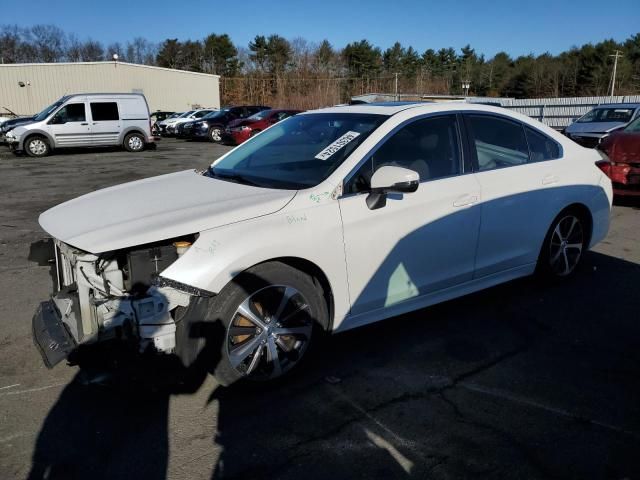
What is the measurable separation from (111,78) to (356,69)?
157 feet

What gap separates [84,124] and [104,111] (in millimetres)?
845

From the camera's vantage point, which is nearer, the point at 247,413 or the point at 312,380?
the point at 247,413

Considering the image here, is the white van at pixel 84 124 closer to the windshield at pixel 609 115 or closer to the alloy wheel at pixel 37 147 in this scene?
the alloy wheel at pixel 37 147

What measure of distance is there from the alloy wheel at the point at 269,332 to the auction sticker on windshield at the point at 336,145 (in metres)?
1.00

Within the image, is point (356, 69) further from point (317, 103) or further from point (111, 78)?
point (111, 78)

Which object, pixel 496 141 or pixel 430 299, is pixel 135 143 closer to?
pixel 496 141

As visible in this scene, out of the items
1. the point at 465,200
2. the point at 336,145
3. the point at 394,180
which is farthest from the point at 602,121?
the point at 394,180

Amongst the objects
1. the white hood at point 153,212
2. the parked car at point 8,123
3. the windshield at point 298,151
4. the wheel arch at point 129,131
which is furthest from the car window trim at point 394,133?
the parked car at point 8,123

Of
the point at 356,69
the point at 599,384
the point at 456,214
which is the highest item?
the point at 356,69

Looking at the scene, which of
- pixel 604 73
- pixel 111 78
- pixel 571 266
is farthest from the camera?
pixel 604 73

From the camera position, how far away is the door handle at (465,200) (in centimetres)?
373

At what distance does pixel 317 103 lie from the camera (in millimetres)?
51312

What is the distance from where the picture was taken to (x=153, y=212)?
3031mm

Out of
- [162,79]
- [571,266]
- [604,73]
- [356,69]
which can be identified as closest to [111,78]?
[162,79]
